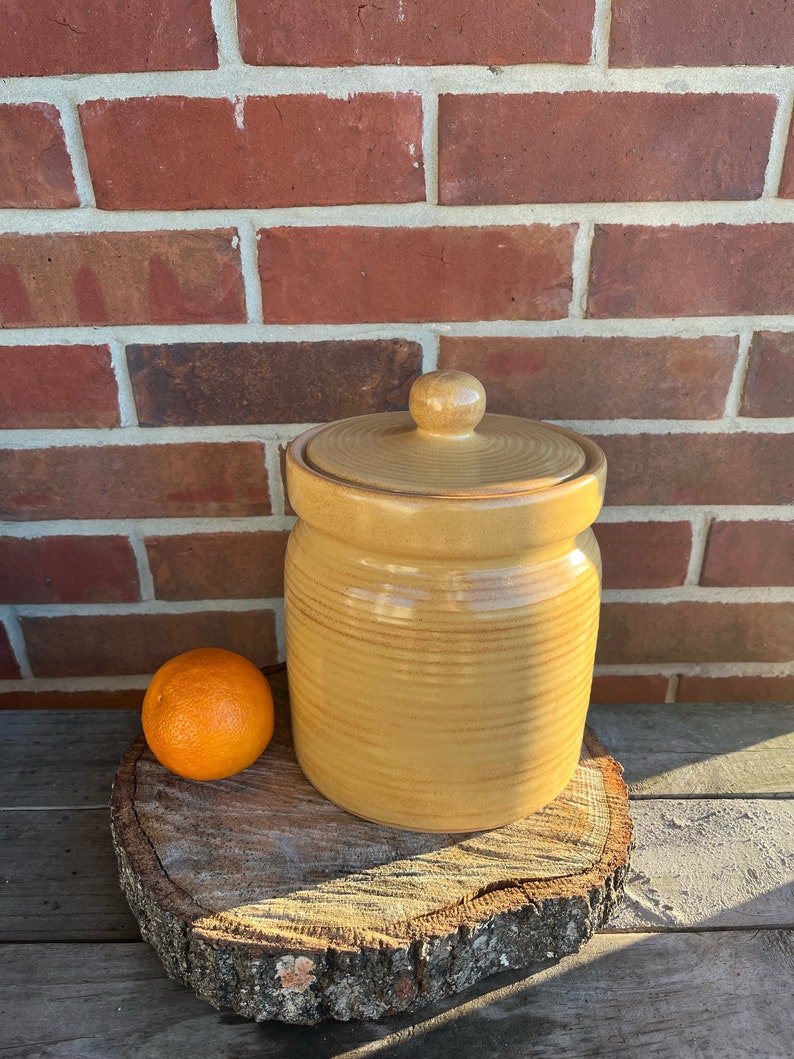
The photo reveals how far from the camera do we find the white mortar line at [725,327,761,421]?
76cm

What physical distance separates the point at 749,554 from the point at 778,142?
1.31 ft

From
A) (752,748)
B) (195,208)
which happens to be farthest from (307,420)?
(752,748)

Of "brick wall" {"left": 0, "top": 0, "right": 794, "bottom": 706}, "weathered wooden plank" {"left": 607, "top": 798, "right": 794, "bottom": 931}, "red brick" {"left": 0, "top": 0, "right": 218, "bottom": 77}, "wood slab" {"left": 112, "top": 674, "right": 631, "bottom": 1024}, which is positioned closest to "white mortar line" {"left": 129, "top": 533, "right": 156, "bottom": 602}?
"brick wall" {"left": 0, "top": 0, "right": 794, "bottom": 706}

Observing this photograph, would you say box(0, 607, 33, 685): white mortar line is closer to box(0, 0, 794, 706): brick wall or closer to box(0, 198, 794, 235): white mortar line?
box(0, 0, 794, 706): brick wall

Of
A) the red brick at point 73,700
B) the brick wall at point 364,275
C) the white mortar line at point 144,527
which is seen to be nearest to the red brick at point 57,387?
the brick wall at point 364,275

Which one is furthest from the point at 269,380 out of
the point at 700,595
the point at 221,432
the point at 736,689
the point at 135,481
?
the point at 736,689

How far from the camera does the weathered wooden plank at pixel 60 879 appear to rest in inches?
24.6

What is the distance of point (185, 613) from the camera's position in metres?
0.87

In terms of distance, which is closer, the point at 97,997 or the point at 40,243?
the point at 97,997

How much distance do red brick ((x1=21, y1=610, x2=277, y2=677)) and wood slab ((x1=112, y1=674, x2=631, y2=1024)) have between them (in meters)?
0.22

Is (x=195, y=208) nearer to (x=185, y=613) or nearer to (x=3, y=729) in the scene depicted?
(x=185, y=613)

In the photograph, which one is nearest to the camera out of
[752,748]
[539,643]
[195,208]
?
[539,643]

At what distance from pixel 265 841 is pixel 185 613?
318 millimetres

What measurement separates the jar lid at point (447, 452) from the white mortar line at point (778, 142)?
31cm
